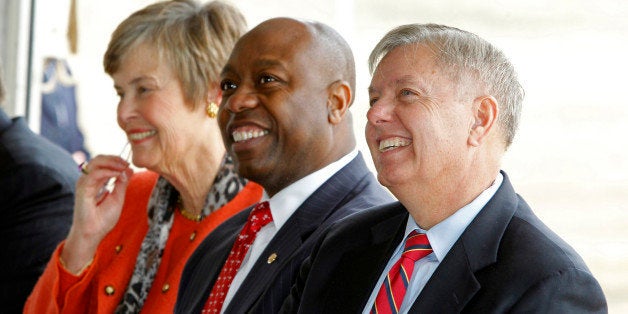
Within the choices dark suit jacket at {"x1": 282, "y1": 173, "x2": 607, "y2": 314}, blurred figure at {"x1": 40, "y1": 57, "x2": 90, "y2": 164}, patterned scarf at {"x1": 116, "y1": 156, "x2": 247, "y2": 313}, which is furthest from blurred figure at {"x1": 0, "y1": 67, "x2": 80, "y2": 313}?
dark suit jacket at {"x1": 282, "y1": 173, "x2": 607, "y2": 314}

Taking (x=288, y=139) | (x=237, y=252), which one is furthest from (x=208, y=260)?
(x=288, y=139)

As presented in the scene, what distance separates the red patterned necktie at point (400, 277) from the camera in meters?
1.93

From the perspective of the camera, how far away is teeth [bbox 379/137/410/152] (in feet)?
6.51

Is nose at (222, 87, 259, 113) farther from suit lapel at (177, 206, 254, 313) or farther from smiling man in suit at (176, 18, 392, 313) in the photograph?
suit lapel at (177, 206, 254, 313)

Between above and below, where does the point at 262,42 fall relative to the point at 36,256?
above

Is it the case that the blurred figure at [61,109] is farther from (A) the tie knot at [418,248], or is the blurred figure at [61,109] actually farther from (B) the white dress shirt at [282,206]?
(A) the tie knot at [418,248]

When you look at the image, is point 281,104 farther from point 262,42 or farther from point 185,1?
point 185,1

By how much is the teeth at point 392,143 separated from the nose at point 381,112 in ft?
0.14

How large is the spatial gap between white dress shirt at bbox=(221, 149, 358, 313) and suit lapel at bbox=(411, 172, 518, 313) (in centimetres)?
72

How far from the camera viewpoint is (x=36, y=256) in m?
3.49

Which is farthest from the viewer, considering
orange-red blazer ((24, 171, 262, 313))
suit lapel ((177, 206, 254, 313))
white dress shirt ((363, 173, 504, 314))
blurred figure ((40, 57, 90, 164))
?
blurred figure ((40, 57, 90, 164))

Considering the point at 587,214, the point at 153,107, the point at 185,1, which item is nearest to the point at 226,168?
the point at 153,107

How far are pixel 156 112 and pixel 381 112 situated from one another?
3.96 feet

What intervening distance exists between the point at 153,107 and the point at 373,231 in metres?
1.14
